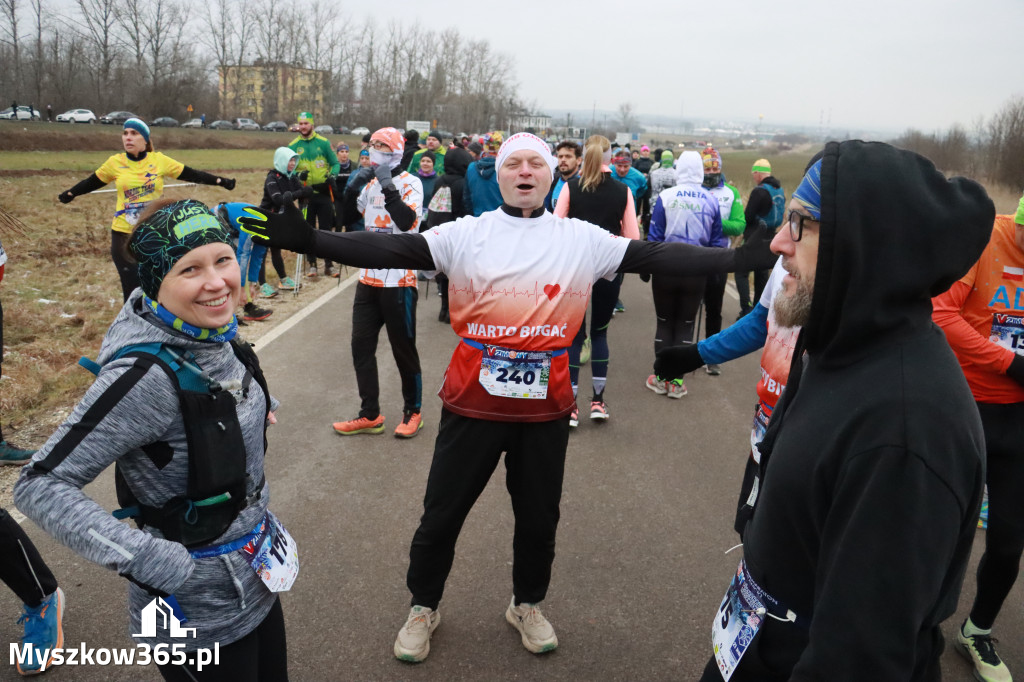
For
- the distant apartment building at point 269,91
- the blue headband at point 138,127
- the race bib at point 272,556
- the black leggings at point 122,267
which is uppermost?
the distant apartment building at point 269,91

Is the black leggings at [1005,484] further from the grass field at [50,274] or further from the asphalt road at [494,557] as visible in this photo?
the grass field at [50,274]

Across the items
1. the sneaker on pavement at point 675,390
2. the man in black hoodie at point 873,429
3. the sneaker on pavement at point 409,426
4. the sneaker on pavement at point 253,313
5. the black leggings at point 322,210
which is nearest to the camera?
the man in black hoodie at point 873,429

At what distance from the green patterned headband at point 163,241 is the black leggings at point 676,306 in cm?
475

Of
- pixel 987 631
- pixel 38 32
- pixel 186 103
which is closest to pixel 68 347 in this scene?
pixel 987 631

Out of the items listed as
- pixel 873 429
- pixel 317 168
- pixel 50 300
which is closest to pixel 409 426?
pixel 873 429

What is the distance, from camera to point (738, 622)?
1.80m

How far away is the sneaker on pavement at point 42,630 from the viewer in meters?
2.86

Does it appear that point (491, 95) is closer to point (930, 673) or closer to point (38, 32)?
point (38, 32)

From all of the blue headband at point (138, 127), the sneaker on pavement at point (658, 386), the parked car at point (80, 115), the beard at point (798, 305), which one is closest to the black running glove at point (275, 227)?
the beard at point (798, 305)

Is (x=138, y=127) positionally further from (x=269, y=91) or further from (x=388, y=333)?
(x=269, y=91)

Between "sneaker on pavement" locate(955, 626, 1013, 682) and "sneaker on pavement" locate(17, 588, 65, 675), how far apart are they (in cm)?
422

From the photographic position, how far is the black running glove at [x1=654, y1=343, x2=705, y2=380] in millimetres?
3006

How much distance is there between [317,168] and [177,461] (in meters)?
10.2

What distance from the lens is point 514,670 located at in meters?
3.07
